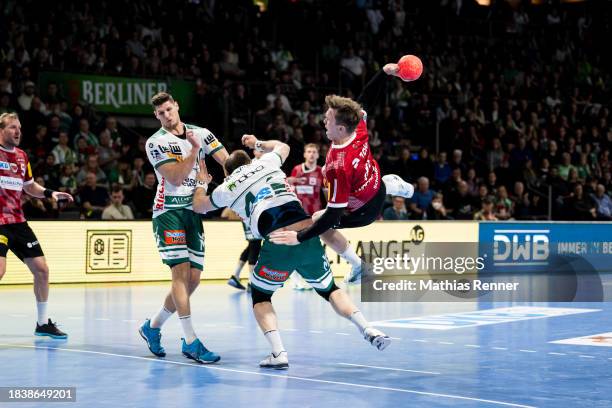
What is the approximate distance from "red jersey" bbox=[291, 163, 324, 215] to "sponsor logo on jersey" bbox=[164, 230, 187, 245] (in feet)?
25.7

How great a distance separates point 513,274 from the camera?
21.2 meters

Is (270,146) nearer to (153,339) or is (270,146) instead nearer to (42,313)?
(153,339)

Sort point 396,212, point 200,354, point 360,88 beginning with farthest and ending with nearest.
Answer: point 360,88
point 396,212
point 200,354

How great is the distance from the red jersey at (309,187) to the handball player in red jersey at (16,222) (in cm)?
686

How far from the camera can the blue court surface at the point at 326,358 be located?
752 centimetres

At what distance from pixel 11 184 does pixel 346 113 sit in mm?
4182

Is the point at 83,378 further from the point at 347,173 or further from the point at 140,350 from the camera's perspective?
the point at 347,173

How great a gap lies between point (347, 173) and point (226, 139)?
546 inches

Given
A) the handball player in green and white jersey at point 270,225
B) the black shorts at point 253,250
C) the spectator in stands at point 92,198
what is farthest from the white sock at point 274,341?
the spectator in stands at point 92,198

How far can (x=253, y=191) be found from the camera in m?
8.80

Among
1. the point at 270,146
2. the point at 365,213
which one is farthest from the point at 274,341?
the point at 270,146

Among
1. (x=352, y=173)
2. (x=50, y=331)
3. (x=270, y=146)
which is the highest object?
(x=270, y=146)

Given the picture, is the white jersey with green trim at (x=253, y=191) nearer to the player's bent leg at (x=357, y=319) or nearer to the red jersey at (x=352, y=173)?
the red jersey at (x=352, y=173)

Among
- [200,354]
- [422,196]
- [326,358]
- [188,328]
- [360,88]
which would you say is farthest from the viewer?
[360,88]
